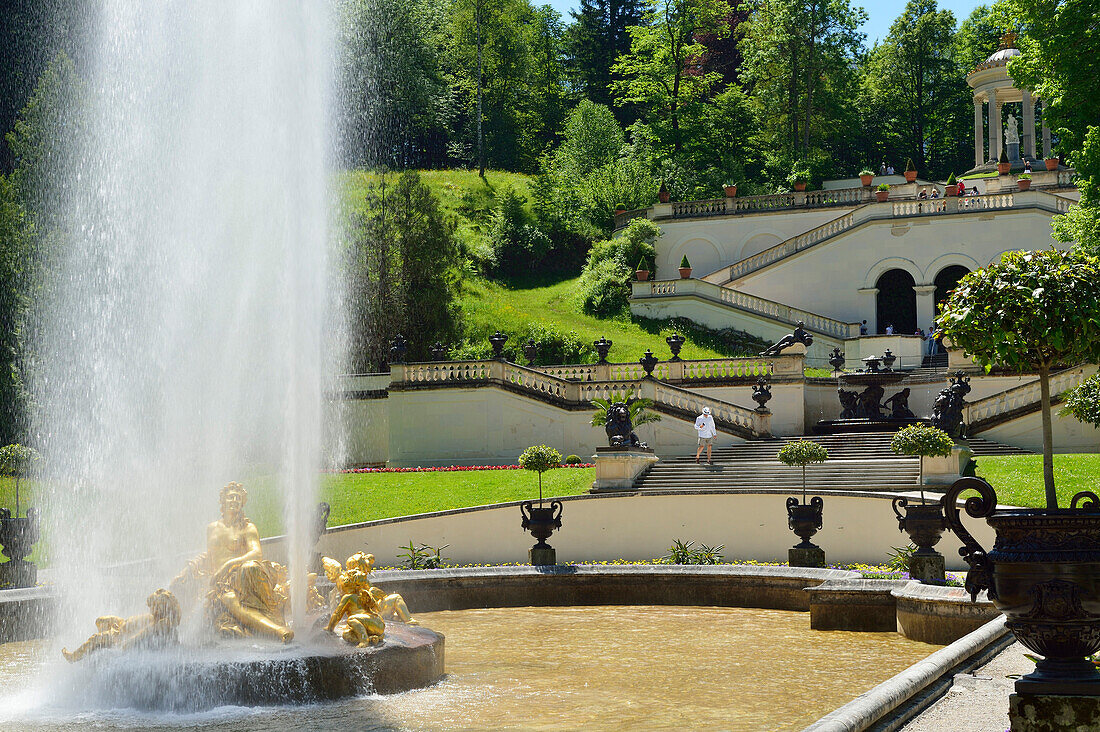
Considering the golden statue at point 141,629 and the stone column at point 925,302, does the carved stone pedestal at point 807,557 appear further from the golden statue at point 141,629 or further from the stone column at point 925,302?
the stone column at point 925,302

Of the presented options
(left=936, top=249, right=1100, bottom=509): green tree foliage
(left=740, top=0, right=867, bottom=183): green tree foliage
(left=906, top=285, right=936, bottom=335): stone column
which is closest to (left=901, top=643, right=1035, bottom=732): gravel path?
(left=936, top=249, right=1100, bottom=509): green tree foliage

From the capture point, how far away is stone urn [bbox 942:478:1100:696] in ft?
18.9

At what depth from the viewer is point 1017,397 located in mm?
26594

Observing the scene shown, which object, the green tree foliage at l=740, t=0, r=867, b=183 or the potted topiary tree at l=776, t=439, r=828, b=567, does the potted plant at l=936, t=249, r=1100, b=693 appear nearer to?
the potted topiary tree at l=776, t=439, r=828, b=567

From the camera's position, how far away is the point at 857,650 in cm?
1170

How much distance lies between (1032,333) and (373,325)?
35.2 meters

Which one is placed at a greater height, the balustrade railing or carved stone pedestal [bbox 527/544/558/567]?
the balustrade railing

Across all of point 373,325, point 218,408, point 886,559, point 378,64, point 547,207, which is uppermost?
point 378,64

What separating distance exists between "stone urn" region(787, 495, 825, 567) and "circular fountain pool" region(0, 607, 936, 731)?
3.02 m

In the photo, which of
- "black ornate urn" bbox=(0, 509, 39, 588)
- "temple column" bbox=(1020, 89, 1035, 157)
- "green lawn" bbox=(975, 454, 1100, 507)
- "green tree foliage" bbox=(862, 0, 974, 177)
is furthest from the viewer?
"green tree foliage" bbox=(862, 0, 974, 177)

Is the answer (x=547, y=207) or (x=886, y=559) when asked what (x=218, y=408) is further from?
(x=547, y=207)

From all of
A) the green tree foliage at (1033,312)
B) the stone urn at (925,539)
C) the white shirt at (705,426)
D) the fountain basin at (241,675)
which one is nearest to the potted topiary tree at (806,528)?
the stone urn at (925,539)

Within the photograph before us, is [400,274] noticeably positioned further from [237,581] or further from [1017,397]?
[237,581]

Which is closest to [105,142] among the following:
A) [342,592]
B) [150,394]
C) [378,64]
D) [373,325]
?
[150,394]
